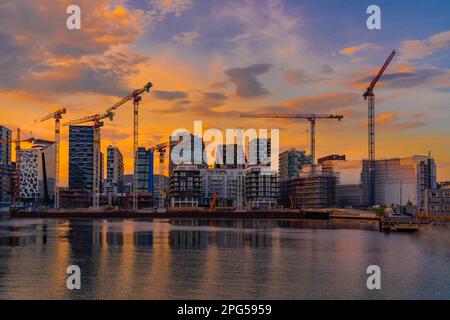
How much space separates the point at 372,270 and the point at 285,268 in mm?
7220

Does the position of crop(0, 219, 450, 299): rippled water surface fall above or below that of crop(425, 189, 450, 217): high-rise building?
below

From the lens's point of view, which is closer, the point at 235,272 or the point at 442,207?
the point at 235,272

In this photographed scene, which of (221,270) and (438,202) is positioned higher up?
(438,202)

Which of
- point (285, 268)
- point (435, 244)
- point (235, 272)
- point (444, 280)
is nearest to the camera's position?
point (444, 280)

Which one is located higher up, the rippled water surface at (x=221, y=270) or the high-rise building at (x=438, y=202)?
the high-rise building at (x=438, y=202)

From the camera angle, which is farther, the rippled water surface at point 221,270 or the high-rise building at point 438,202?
the high-rise building at point 438,202

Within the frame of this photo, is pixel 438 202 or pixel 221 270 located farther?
pixel 438 202

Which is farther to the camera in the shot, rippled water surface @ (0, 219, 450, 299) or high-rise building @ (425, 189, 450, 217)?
high-rise building @ (425, 189, 450, 217)

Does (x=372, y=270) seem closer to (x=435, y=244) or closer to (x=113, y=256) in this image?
(x=113, y=256)

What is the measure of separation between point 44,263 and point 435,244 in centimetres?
5004
